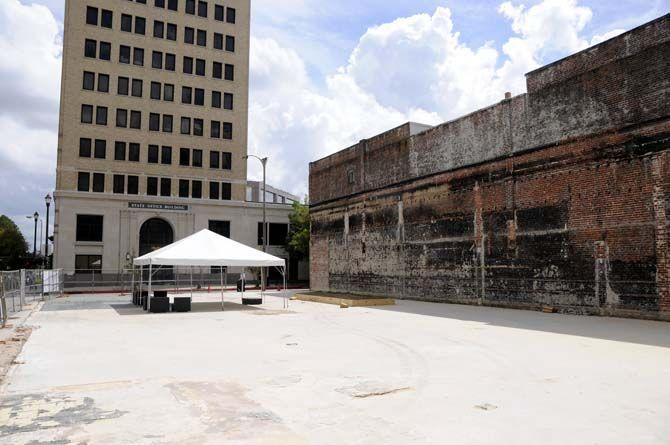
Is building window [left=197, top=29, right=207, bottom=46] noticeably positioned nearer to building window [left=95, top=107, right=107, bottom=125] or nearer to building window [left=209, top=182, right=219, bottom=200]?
building window [left=95, top=107, right=107, bottom=125]

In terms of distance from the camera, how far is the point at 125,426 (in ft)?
18.1

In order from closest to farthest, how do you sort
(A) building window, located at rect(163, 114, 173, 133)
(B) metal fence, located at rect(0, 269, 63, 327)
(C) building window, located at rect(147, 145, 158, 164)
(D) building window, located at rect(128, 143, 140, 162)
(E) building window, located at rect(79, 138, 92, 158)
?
(B) metal fence, located at rect(0, 269, 63, 327), (E) building window, located at rect(79, 138, 92, 158), (D) building window, located at rect(128, 143, 140, 162), (C) building window, located at rect(147, 145, 158, 164), (A) building window, located at rect(163, 114, 173, 133)

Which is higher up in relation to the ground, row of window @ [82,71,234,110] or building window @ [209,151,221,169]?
row of window @ [82,71,234,110]

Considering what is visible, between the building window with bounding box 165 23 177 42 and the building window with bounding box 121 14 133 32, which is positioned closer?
the building window with bounding box 121 14 133 32

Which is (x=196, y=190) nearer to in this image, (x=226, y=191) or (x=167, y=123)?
(x=226, y=191)

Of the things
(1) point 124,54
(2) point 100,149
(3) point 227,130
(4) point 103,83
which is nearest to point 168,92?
(1) point 124,54

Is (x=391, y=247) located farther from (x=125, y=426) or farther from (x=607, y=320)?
(x=125, y=426)

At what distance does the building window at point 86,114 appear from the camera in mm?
41844

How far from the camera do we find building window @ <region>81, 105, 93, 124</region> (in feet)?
137

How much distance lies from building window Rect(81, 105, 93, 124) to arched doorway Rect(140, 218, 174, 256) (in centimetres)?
917

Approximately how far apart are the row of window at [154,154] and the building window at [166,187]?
1.48 meters

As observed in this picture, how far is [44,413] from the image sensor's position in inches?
237

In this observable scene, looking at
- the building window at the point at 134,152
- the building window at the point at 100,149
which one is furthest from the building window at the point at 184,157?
the building window at the point at 100,149

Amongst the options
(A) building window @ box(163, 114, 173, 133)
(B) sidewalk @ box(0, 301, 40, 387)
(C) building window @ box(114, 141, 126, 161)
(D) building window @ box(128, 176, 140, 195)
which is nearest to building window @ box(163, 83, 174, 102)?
(A) building window @ box(163, 114, 173, 133)
